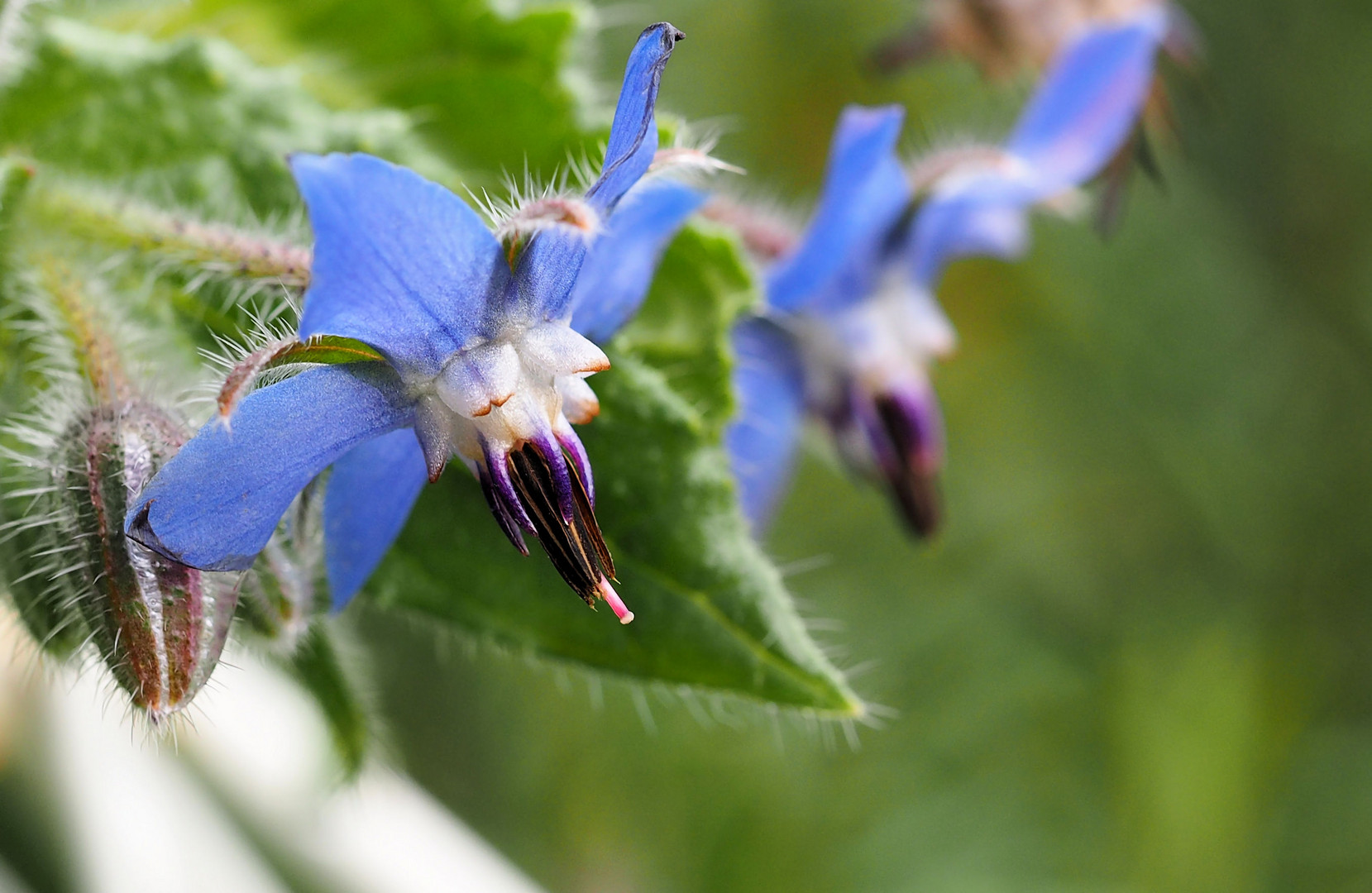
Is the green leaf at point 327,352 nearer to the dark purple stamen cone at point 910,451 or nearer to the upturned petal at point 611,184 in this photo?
the upturned petal at point 611,184

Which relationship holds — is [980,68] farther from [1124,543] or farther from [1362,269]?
[1362,269]

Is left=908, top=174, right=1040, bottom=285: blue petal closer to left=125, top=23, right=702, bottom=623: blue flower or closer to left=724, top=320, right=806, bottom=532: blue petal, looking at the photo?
left=724, top=320, right=806, bottom=532: blue petal

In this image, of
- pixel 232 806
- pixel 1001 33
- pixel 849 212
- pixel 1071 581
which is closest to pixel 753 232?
pixel 849 212

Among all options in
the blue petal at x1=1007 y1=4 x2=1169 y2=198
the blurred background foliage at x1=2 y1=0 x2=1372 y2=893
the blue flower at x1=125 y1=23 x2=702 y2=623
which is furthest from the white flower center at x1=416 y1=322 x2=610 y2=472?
the blurred background foliage at x1=2 y1=0 x2=1372 y2=893

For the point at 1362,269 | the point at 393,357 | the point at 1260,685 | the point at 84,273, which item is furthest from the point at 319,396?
the point at 1362,269

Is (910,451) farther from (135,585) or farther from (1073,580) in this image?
(1073,580)

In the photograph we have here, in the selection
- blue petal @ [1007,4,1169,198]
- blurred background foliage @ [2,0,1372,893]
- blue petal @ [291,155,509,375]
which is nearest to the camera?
blue petal @ [291,155,509,375]
